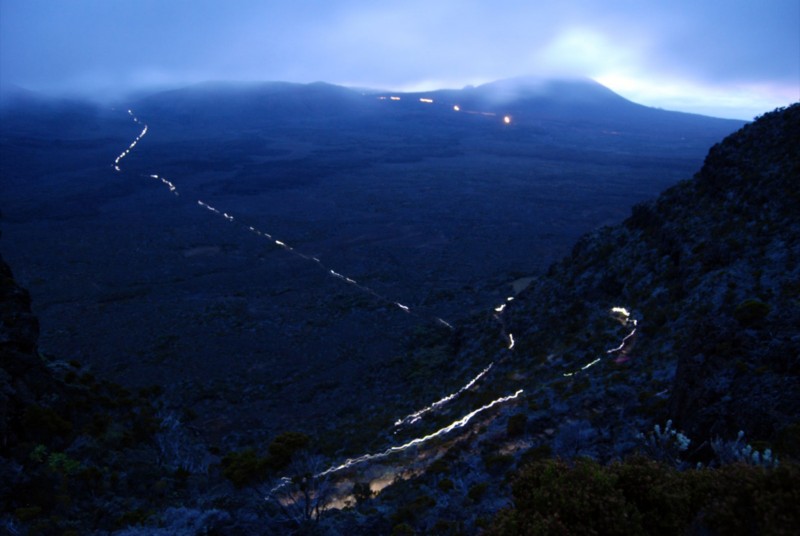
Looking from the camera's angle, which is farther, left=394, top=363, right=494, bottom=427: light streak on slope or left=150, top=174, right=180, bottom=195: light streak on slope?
left=150, top=174, right=180, bottom=195: light streak on slope

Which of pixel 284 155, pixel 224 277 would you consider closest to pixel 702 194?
pixel 224 277

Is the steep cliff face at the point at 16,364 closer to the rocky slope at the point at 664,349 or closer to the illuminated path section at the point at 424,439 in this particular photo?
the illuminated path section at the point at 424,439

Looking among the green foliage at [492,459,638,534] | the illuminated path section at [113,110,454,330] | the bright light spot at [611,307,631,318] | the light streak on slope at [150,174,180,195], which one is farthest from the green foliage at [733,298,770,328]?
the light streak on slope at [150,174,180,195]

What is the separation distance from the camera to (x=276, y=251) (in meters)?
54.9

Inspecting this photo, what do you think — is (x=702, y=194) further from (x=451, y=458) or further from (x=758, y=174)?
(x=451, y=458)

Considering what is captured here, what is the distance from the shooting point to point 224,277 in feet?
151

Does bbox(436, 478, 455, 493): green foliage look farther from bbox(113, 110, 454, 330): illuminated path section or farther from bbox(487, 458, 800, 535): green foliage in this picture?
bbox(113, 110, 454, 330): illuminated path section

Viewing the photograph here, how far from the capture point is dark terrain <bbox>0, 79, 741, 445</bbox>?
28250 millimetres

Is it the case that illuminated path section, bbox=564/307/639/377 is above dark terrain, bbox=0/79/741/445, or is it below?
above

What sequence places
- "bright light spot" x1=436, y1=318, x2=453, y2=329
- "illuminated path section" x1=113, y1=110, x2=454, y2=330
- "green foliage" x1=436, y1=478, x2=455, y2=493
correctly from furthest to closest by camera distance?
"illuminated path section" x1=113, y1=110, x2=454, y2=330 < "bright light spot" x1=436, y1=318, x2=453, y2=329 < "green foliage" x1=436, y1=478, x2=455, y2=493

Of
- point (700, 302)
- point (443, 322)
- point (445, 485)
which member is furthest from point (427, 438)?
point (443, 322)

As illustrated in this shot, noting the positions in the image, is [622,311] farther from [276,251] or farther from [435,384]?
[276,251]

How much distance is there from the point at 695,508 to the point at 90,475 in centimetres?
1396

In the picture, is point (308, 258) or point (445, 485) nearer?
point (445, 485)
